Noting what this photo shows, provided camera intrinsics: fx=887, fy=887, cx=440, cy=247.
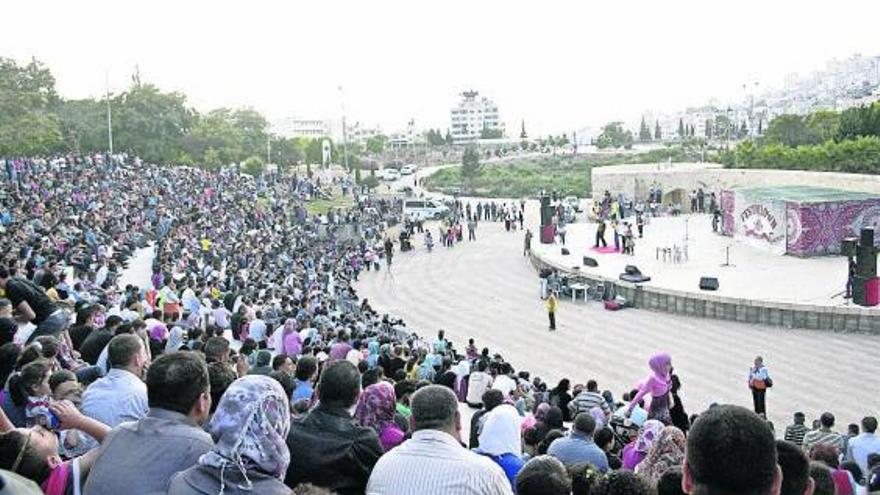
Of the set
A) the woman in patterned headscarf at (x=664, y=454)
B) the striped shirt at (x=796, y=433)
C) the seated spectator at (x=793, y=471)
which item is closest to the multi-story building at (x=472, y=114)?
the striped shirt at (x=796, y=433)

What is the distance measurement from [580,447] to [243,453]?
11.7 feet

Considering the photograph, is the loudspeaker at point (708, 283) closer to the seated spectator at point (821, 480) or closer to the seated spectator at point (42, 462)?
the seated spectator at point (821, 480)

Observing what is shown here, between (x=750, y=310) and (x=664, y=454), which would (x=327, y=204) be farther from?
(x=664, y=454)

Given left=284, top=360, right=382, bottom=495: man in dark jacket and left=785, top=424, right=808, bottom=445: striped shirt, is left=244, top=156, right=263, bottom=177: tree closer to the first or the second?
left=785, top=424, right=808, bottom=445: striped shirt

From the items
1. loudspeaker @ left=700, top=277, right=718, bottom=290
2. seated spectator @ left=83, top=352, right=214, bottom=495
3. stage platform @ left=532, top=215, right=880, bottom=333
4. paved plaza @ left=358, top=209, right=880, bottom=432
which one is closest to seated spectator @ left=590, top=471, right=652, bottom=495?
seated spectator @ left=83, top=352, right=214, bottom=495

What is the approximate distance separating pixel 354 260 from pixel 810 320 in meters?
16.3

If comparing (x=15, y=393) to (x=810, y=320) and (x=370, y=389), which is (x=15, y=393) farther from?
(x=810, y=320)

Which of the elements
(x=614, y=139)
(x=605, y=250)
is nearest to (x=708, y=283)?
(x=605, y=250)

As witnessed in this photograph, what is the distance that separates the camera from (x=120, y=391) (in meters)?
5.06

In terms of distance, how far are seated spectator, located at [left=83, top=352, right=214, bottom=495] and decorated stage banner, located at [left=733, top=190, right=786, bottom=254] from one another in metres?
28.9

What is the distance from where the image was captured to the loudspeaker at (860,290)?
21.0 m

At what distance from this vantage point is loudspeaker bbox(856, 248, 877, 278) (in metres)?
21.0

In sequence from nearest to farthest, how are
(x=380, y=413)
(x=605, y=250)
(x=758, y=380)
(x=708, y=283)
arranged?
1. (x=380, y=413)
2. (x=758, y=380)
3. (x=708, y=283)
4. (x=605, y=250)

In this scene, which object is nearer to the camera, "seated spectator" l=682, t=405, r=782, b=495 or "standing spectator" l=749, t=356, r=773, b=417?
"seated spectator" l=682, t=405, r=782, b=495
